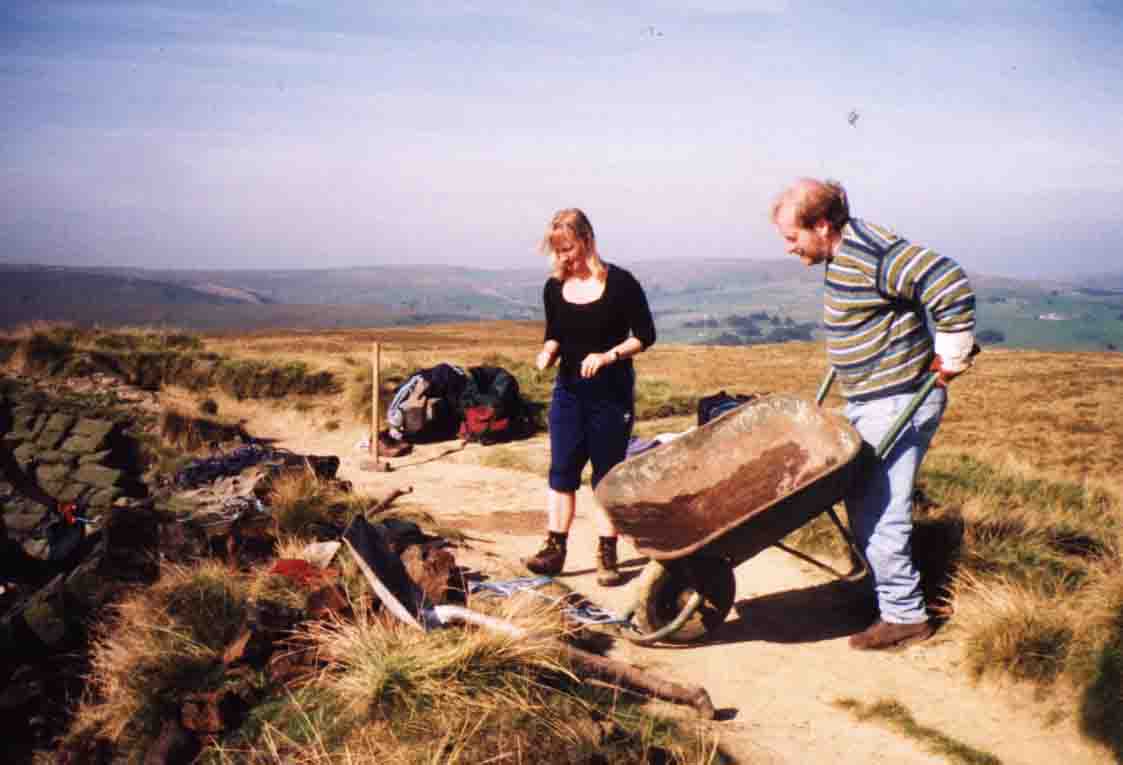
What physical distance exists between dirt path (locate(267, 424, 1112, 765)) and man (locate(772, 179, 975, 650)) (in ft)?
1.30

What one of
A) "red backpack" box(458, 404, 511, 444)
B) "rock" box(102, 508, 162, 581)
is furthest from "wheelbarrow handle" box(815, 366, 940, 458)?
"red backpack" box(458, 404, 511, 444)

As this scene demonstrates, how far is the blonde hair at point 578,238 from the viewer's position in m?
4.38

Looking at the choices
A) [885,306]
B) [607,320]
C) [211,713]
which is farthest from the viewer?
[607,320]

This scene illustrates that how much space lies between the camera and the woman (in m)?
4.43

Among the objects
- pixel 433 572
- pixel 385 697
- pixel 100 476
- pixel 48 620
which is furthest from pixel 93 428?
pixel 385 697

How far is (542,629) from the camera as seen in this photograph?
3.53 m

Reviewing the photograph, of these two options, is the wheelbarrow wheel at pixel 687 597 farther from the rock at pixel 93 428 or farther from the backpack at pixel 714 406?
the rock at pixel 93 428

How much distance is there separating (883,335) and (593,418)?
1.76m

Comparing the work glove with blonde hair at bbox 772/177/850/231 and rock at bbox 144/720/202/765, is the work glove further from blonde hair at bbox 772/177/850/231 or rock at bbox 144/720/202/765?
rock at bbox 144/720/202/765

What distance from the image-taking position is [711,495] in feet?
13.4

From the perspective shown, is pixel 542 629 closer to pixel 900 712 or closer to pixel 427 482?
pixel 900 712

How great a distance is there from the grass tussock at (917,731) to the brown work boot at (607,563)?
1713mm

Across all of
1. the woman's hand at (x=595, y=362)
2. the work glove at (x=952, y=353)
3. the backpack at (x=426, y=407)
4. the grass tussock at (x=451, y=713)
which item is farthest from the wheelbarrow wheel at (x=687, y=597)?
the backpack at (x=426, y=407)

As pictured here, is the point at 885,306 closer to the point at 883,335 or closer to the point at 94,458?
the point at 883,335
